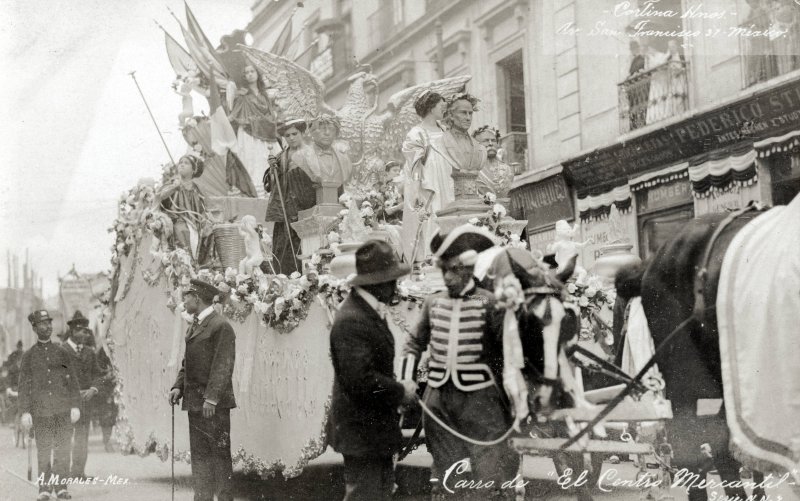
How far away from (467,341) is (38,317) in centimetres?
454

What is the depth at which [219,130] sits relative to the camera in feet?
29.7

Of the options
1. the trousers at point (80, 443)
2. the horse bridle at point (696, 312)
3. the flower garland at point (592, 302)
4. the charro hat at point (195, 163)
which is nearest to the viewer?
the horse bridle at point (696, 312)

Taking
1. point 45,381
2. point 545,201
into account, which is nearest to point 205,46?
point 45,381

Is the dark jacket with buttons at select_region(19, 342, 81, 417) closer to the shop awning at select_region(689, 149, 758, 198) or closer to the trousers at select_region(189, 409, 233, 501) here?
the trousers at select_region(189, 409, 233, 501)

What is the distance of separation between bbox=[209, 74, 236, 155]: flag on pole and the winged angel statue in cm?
106

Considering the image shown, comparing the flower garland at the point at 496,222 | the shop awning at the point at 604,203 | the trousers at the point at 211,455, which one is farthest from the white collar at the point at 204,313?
the shop awning at the point at 604,203

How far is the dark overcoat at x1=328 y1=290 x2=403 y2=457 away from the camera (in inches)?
154

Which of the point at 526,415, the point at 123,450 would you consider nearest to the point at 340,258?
the point at 526,415

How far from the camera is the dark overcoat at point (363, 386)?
392 centimetres

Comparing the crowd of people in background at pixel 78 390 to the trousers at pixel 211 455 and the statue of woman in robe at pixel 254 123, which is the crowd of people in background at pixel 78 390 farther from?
the statue of woman in robe at pixel 254 123

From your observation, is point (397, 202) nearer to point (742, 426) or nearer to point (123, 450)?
point (123, 450)

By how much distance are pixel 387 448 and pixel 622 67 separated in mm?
9564

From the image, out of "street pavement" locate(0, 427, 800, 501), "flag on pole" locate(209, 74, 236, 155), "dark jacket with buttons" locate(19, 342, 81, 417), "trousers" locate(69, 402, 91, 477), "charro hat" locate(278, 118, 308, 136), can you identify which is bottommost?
"street pavement" locate(0, 427, 800, 501)

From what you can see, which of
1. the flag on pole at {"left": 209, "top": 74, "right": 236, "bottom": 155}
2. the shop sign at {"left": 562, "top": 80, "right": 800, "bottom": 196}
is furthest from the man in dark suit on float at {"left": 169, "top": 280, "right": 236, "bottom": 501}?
the shop sign at {"left": 562, "top": 80, "right": 800, "bottom": 196}
